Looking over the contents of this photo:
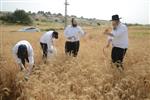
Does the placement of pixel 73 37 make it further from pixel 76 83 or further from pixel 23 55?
pixel 76 83

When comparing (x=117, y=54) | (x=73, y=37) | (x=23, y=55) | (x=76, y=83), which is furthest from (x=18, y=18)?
(x=76, y=83)

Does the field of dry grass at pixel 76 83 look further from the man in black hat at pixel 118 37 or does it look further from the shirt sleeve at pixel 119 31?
the shirt sleeve at pixel 119 31

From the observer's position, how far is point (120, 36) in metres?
7.63

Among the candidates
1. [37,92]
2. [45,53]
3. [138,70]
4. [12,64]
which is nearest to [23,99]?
[37,92]

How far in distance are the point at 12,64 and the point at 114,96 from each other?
2581mm

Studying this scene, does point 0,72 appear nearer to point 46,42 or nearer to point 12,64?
point 12,64

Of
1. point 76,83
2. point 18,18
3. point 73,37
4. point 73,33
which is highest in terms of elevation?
point 18,18

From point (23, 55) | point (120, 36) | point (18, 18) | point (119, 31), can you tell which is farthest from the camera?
point (18, 18)

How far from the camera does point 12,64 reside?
7.19m

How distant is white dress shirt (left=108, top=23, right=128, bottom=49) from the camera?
7539 millimetres

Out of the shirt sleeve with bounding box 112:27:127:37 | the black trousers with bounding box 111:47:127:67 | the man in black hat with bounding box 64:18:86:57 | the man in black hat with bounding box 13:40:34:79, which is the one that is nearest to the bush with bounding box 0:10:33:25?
the man in black hat with bounding box 64:18:86:57

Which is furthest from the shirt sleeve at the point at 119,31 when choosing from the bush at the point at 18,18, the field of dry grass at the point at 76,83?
the bush at the point at 18,18

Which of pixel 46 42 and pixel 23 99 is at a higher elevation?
pixel 46 42

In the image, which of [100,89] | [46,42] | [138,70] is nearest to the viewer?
[100,89]
